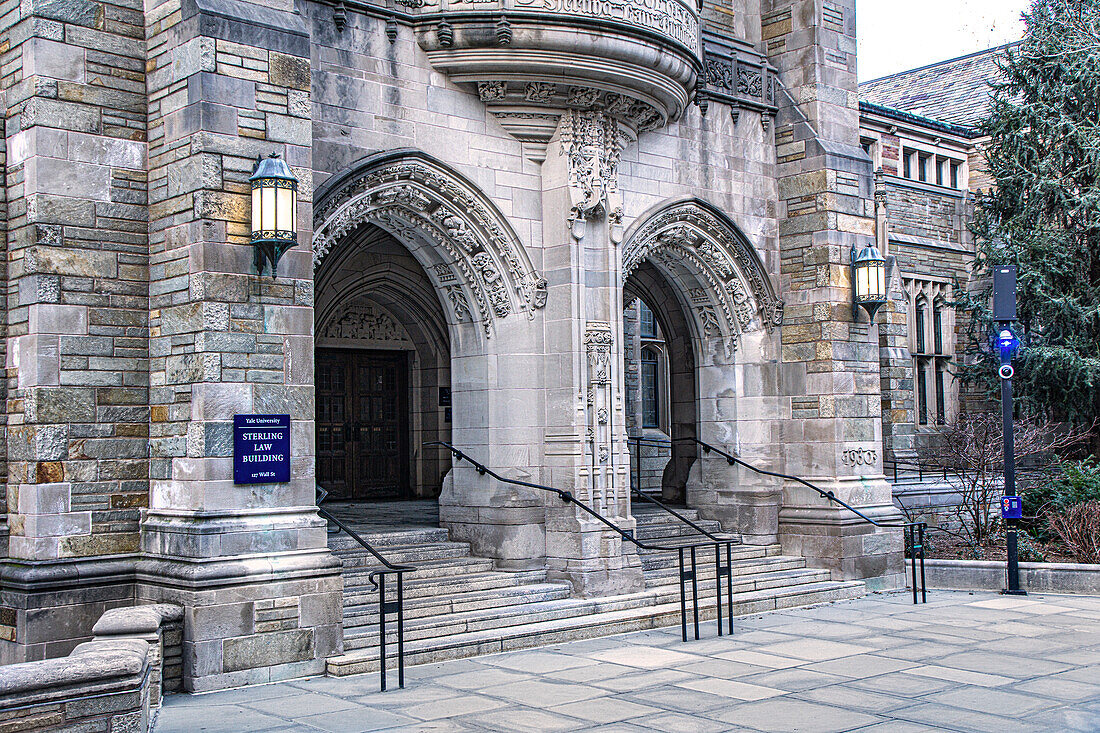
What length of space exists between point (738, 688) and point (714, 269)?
6.92 metres

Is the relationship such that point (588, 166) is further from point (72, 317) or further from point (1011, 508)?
point (1011, 508)

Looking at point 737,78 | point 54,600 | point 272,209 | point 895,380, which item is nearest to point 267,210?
point 272,209

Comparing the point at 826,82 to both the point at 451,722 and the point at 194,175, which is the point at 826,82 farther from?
the point at 451,722

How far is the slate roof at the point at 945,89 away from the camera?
27.4 metres

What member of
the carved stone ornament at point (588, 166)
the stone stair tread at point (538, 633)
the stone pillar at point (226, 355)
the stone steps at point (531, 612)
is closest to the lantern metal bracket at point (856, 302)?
the stone steps at point (531, 612)

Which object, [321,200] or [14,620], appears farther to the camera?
[321,200]

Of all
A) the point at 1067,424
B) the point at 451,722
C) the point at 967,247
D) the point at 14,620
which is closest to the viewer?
the point at 451,722

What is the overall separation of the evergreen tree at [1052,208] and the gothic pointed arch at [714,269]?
29.3ft

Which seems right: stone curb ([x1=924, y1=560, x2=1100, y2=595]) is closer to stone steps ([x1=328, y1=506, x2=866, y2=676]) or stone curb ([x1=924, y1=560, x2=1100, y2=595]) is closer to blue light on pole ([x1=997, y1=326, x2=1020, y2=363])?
stone steps ([x1=328, y1=506, x2=866, y2=676])

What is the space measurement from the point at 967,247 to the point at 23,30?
20442mm

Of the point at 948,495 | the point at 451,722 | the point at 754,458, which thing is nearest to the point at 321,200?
the point at 451,722

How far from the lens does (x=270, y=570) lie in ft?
28.2

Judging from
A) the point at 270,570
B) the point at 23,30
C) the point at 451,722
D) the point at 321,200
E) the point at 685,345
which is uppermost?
the point at 23,30

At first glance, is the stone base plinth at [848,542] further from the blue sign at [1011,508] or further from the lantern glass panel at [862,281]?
the lantern glass panel at [862,281]
